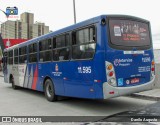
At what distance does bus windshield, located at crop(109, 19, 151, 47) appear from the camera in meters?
7.97

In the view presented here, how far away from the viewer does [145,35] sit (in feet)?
29.0

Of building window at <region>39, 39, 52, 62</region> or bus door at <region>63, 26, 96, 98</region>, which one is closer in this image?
bus door at <region>63, 26, 96, 98</region>

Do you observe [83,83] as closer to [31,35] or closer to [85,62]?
[85,62]

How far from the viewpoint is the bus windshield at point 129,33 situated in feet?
26.1

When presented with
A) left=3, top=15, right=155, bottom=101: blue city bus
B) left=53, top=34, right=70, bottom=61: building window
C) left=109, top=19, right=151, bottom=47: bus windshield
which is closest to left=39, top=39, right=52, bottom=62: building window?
left=3, top=15, right=155, bottom=101: blue city bus

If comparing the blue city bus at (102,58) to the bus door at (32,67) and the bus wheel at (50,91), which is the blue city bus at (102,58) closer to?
the bus wheel at (50,91)

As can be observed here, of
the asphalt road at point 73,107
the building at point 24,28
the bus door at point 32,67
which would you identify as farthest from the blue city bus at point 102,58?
the building at point 24,28

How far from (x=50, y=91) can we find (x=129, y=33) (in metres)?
4.18

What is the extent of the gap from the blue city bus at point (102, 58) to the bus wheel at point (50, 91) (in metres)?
0.04

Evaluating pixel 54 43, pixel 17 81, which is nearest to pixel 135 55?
pixel 54 43

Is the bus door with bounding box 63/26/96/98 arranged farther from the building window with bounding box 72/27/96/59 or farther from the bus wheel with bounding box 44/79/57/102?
the bus wheel with bounding box 44/79/57/102

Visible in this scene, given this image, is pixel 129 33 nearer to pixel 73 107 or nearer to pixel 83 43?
pixel 83 43

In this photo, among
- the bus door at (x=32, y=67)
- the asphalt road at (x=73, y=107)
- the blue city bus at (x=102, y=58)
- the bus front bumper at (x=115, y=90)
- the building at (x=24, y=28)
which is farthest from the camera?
the building at (x=24, y=28)

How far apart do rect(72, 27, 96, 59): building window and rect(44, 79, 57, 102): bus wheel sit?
7.07 ft
